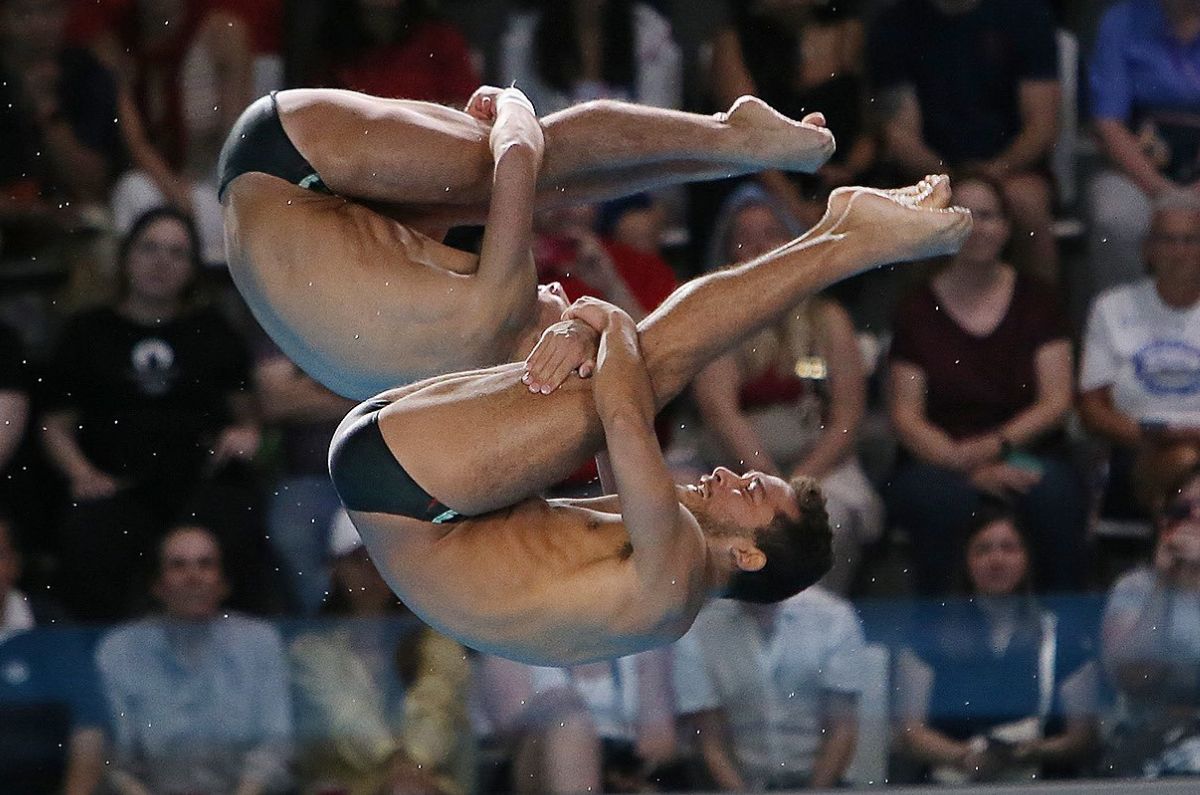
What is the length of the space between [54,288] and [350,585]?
1157 millimetres

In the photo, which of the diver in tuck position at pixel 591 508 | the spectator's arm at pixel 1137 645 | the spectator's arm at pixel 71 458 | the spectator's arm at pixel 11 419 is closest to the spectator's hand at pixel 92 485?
the spectator's arm at pixel 71 458

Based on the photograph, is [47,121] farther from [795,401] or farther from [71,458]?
[795,401]

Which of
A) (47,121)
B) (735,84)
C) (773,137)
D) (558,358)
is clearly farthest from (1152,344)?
(47,121)

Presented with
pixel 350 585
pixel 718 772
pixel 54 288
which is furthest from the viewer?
pixel 54 288

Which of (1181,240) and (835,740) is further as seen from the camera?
(1181,240)

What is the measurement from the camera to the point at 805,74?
17.3 ft

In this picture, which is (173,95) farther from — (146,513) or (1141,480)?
(1141,480)

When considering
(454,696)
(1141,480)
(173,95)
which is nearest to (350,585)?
(454,696)

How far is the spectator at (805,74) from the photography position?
17.3ft

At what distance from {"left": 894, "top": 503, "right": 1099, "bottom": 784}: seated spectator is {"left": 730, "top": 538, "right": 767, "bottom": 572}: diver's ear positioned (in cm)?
117

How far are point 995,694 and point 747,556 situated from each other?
50.9 inches

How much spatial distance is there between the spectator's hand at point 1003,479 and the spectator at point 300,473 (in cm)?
154

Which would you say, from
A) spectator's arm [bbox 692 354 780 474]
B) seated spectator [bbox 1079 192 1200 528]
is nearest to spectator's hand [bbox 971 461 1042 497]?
seated spectator [bbox 1079 192 1200 528]

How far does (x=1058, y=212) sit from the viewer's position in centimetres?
526
